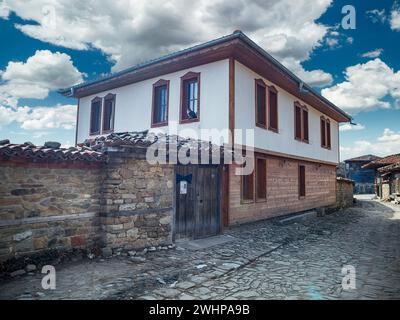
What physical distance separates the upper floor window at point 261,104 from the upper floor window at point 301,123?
3.09 metres

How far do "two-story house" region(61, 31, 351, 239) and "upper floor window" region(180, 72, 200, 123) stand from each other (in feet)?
0.12

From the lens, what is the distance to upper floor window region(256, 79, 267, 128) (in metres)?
10.6

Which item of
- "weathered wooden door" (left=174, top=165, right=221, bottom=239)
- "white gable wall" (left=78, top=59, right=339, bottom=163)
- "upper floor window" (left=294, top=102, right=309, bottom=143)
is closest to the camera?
"weathered wooden door" (left=174, top=165, right=221, bottom=239)

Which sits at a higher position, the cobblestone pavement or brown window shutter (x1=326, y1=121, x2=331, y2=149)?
brown window shutter (x1=326, y1=121, x2=331, y2=149)

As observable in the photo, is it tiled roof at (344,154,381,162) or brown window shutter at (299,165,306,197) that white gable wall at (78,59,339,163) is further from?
tiled roof at (344,154,381,162)

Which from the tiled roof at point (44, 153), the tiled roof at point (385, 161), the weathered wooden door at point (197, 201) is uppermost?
the tiled roof at point (385, 161)

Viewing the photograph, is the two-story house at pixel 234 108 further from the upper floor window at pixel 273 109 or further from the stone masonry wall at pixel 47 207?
the stone masonry wall at pixel 47 207

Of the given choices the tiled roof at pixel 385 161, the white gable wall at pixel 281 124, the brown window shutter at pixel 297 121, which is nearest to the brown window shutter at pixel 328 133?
the white gable wall at pixel 281 124

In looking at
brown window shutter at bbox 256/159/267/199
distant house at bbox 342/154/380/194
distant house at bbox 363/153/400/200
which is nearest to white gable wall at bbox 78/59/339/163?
brown window shutter at bbox 256/159/267/199

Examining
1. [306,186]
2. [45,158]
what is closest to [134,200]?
[45,158]

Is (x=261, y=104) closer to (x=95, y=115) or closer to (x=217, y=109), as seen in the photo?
(x=217, y=109)

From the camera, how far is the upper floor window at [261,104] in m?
10.6
